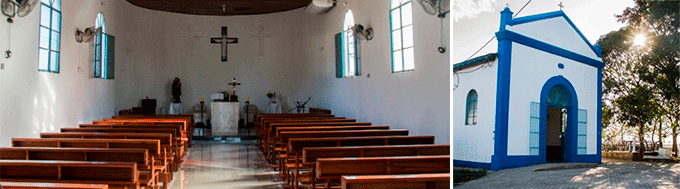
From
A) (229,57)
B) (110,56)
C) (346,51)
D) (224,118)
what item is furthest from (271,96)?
(110,56)

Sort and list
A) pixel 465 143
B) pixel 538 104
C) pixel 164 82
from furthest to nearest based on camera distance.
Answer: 1. pixel 164 82
2. pixel 465 143
3. pixel 538 104

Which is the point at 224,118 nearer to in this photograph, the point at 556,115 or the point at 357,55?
the point at 357,55

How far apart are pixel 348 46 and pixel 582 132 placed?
9.28 m

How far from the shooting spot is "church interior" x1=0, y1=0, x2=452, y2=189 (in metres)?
4.79

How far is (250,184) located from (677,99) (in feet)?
14.9

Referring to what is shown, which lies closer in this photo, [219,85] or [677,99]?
[677,99]

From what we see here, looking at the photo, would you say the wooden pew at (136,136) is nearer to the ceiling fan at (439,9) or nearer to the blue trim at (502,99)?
the ceiling fan at (439,9)

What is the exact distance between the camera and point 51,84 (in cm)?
830

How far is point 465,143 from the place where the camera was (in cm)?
331

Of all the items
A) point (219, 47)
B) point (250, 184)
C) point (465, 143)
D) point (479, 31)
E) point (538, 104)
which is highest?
point (219, 47)

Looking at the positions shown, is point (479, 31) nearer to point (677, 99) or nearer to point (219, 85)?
point (677, 99)

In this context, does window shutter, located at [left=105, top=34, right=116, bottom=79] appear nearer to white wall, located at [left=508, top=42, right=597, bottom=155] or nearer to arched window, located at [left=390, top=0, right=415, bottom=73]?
arched window, located at [left=390, top=0, right=415, bottom=73]

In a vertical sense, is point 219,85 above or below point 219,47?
below

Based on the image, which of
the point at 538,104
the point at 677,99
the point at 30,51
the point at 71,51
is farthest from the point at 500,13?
the point at 71,51
